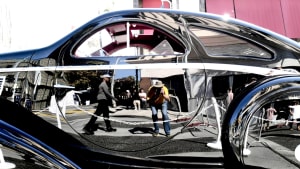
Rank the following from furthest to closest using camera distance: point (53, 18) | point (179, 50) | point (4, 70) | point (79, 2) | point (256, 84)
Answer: point (79, 2) < point (53, 18) < point (4, 70) < point (179, 50) < point (256, 84)

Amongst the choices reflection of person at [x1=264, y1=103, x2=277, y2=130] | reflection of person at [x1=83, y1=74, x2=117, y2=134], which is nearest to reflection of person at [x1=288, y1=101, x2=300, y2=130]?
reflection of person at [x1=264, y1=103, x2=277, y2=130]

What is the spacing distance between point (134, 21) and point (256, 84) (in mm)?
893

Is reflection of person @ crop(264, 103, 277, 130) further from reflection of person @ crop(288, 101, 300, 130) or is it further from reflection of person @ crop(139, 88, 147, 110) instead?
reflection of person @ crop(139, 88, 147, 110)

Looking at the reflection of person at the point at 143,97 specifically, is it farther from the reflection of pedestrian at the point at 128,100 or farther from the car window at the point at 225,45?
the car window at the point at 225,45

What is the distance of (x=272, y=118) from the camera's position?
6.08ft

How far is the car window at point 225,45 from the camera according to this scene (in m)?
1.92

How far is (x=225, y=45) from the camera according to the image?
1.96m

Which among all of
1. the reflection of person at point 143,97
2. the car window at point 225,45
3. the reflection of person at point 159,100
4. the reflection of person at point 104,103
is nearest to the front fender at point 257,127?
the car window at point 225,45

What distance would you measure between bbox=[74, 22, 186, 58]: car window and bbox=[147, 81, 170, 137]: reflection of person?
0.79 feet

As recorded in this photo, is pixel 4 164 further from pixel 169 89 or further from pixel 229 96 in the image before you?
pixel 229 96

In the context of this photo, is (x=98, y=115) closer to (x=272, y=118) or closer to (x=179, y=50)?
(x=179, y=50)

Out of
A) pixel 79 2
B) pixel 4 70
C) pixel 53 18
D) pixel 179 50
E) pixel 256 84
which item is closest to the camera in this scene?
pixel 256 84

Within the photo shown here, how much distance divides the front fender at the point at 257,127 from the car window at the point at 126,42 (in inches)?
23.0

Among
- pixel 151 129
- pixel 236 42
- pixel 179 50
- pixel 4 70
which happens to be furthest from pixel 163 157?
pixel 4 70
